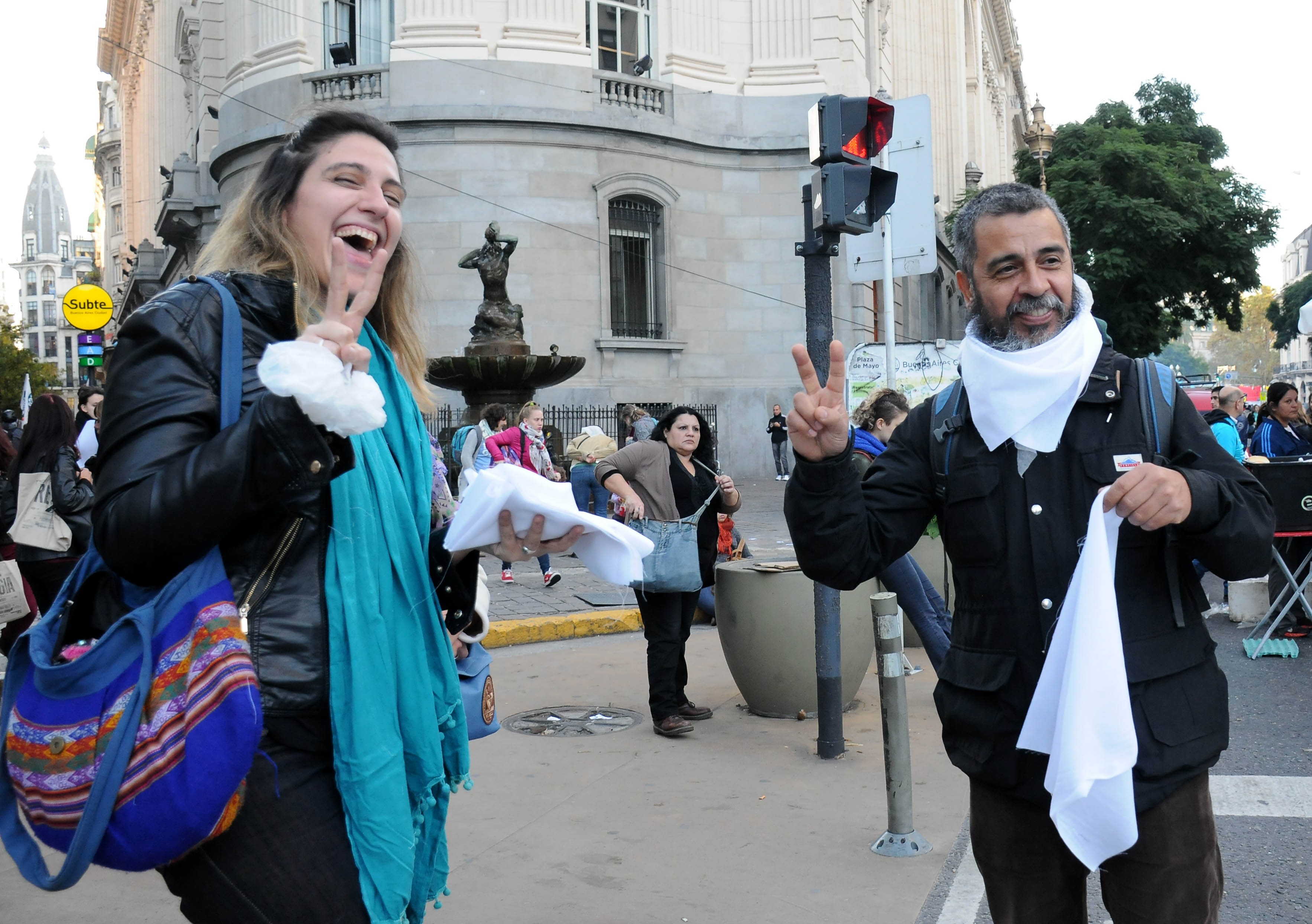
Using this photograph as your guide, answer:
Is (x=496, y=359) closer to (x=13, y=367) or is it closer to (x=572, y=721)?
(x=572, y=721)

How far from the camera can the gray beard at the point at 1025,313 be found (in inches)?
99.8

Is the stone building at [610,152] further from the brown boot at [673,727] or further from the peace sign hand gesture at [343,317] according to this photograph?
the peace sign hand gesture at [343,317]

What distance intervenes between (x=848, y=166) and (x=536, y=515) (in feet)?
14.4

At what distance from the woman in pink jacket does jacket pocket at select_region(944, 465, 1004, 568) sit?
905cm

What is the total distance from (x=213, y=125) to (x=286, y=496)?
110ft

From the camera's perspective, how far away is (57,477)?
720cm

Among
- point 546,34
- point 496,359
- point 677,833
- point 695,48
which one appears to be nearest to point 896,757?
point 677,833

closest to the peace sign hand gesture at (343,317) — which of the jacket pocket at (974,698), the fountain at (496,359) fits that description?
the jacket pocket at (974,698)

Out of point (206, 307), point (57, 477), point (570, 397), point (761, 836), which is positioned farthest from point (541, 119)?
point (206, 307)

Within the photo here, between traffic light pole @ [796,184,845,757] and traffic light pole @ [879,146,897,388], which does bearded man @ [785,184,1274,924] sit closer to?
traffic light pole @ [796,184,845,757]

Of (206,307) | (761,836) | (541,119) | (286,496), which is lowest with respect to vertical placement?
(761,836)

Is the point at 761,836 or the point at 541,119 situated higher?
the point at 541,119

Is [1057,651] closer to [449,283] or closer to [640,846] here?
[640,846]

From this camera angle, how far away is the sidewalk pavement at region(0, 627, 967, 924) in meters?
4.22
